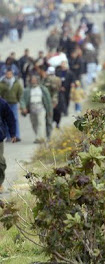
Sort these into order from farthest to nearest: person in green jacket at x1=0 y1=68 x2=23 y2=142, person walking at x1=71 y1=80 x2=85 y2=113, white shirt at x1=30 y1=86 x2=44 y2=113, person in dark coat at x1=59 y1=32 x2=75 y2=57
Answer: person in dark coat at x1=59 y1=32 x2=75 y2=57, person walking at x1=71 y1=80 x2=85 y2=113, person in green jacket at x1=0 y1=68 x2=23 y2=142, white shirt at x1=30 y1=86 x2=44 y2=113

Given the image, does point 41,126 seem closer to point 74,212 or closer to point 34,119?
point 34,119

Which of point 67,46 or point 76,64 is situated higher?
point 67,46

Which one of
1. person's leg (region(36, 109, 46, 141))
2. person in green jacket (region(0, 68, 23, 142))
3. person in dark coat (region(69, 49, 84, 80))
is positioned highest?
person in dark coat (region(69, 49, 84, 80))

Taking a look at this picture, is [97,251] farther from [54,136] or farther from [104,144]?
[54,136]

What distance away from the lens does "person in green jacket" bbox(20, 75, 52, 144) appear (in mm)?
19672

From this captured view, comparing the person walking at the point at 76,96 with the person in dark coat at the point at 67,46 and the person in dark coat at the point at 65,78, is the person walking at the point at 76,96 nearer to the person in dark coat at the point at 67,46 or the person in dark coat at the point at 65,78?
the person in dark coat at the point at 65,78

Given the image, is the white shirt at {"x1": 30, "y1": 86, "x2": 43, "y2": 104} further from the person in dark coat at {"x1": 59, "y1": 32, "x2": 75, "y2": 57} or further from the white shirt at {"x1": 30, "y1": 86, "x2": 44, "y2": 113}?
the person in dark coat at {"x1": 59, "y1": 32, "x2": 75, "y2": 57}

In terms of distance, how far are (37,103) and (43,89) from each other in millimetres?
275

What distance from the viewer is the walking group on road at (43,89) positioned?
1794 centimetres

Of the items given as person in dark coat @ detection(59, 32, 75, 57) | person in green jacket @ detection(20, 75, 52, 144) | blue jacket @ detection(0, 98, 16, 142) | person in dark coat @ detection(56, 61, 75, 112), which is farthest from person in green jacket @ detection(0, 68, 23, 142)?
person in dark coat @ detection(59, 32, 75, 57)

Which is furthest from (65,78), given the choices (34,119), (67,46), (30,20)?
(30,20)

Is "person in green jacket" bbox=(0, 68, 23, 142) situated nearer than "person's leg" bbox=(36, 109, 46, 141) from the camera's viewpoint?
No

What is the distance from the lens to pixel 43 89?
19.7 m

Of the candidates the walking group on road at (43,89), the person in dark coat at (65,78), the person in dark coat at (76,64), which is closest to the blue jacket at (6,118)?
the walking group on road at (43,89)
